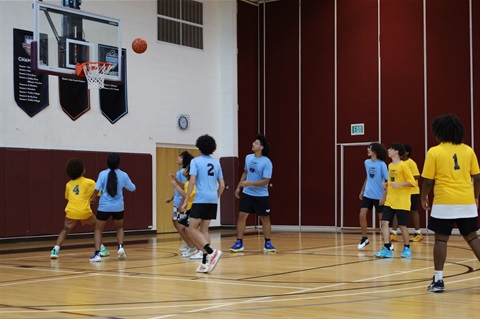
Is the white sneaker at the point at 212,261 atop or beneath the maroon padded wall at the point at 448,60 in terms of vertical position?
beneath

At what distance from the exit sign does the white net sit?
24.3 ft

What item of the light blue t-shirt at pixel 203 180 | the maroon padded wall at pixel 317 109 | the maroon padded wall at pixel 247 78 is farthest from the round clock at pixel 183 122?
the light blue t-shirt at pixel 203 180

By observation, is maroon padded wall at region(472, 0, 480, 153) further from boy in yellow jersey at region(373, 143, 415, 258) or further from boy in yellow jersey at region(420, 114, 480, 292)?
boy in yellow jersey at region(420, 114, 480, 292)

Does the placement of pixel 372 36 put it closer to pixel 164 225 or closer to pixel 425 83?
pixel 425 83

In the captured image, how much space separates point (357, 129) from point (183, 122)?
15.6 feet

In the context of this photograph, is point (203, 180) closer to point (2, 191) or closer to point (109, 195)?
point (109, 195)

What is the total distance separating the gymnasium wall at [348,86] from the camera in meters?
18.9

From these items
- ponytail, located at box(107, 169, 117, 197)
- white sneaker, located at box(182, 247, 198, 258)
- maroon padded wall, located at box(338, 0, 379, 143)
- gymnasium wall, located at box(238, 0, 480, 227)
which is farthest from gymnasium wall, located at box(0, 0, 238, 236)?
white sneaker, located at box(182, 247, 198, 258)

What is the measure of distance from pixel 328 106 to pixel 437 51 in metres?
3.39

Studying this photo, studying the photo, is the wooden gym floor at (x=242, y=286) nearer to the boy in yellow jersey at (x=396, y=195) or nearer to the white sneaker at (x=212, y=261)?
Result: the white sneaker at (x=212, y=261)

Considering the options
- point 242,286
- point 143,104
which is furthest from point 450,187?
point 143,104

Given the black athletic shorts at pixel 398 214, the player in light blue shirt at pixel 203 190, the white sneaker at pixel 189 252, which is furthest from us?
the white sneaker at pixel 189 252

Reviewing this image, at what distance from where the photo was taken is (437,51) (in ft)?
62.6

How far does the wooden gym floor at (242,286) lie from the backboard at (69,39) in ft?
12.9
